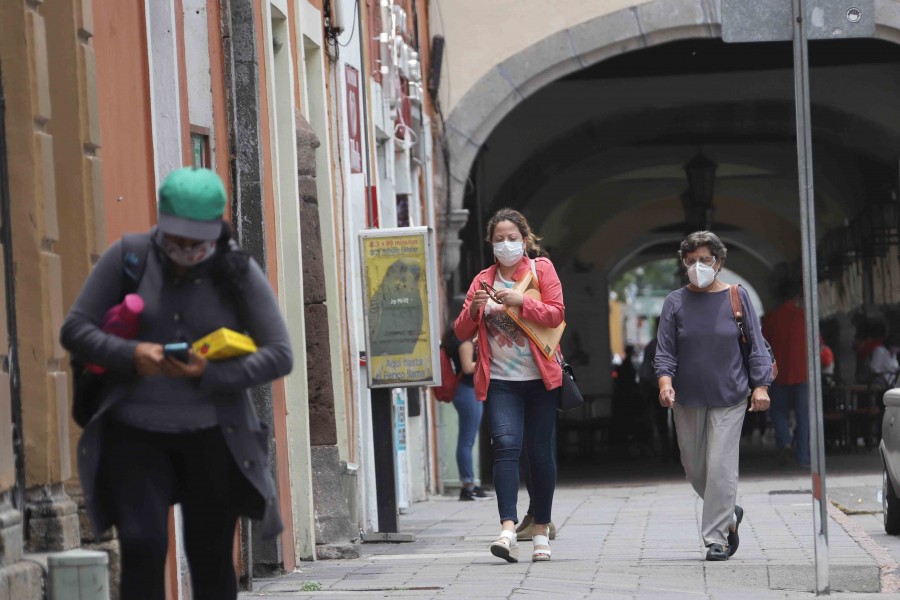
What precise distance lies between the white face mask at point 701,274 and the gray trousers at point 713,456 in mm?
592

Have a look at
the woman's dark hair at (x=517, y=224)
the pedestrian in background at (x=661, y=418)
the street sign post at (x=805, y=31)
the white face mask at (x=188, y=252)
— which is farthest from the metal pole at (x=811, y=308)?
the pedestrian in background at (x=661, y=418)

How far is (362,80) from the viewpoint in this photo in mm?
13484

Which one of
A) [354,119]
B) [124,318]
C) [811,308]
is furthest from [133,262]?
[354,119]

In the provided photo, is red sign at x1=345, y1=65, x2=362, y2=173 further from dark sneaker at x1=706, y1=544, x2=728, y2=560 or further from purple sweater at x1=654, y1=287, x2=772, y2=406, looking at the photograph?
dark sneaker at x1=706, y1=544, x2=728, y2=560

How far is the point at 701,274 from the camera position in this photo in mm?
8961

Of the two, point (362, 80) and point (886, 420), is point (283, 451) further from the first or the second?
point (362, 80)

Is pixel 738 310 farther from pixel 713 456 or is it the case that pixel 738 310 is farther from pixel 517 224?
pixel 517 224

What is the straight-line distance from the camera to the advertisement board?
1055cm

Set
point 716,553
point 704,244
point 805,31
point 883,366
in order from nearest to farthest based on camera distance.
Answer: point 805,31 < point 716,553 < point 704,244 < point 883,366

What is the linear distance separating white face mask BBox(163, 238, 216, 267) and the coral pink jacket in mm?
4118

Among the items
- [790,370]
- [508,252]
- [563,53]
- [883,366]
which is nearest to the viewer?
[508,252]

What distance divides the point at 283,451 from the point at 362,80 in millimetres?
4988

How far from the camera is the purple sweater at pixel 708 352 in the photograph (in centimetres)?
890

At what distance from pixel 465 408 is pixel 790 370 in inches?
214
